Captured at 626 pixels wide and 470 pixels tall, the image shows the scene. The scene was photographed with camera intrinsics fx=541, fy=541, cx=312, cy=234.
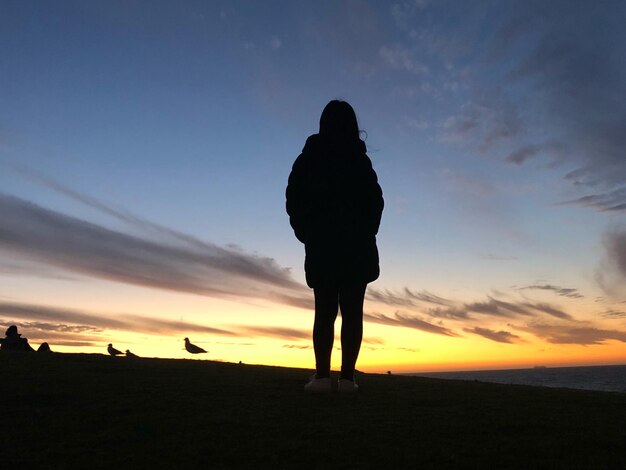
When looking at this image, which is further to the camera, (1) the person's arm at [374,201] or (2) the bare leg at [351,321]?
(1) the person's arm at [374,201]

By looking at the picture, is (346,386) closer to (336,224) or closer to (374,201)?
(336,224)

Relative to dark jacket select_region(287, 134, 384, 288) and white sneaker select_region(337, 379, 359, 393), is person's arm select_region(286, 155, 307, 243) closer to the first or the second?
dark jacket select_region(287, 134, 384, 288)

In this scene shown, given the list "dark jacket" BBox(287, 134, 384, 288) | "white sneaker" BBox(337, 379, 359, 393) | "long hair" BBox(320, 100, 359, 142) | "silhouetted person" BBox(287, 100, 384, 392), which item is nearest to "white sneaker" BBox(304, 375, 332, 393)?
"silhouetted person" BBox(287, 100, 384, 392)

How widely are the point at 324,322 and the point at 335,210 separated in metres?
1.54

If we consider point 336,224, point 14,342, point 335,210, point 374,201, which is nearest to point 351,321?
point 336,224

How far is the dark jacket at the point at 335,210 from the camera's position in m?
7.32

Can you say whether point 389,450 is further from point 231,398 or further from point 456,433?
point 231,398

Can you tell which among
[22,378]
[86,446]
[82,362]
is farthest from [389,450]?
[82,362]

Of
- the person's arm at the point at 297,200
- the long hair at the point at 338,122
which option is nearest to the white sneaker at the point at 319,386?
the person's arm at the point at 297,200

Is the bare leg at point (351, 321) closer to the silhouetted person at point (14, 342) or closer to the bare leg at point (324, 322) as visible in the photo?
the bare leg at point (324, 322)

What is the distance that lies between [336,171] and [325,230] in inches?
34.2

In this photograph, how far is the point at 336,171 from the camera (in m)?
7.61

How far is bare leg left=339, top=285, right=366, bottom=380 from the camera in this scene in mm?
7203

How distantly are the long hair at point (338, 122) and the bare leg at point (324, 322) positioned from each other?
7.39 ft
